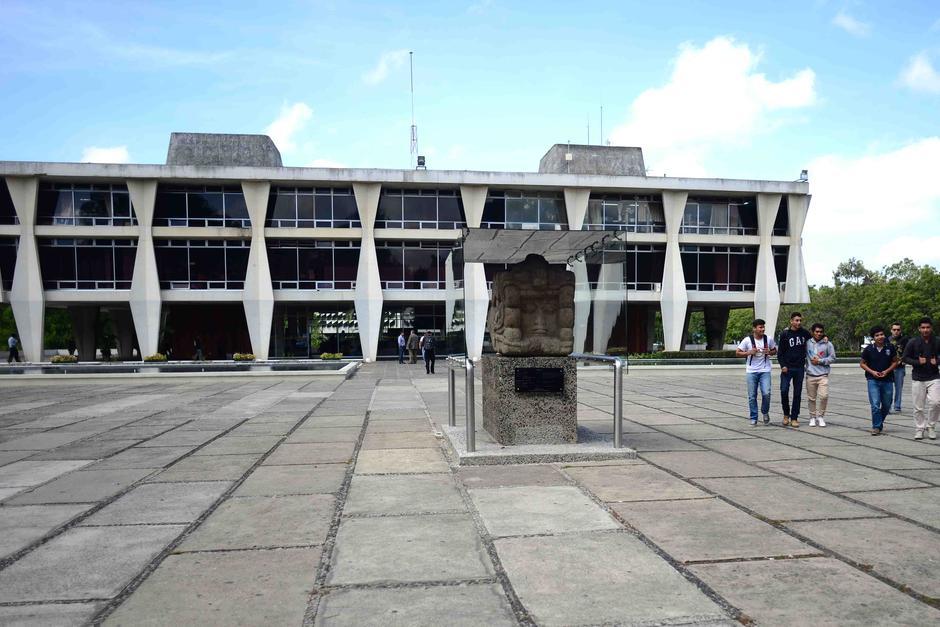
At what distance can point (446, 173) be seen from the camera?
121 feet

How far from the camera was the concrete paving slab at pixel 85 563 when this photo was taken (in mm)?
4023

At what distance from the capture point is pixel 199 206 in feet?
120

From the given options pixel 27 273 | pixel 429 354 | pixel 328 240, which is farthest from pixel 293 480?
pixel 27 273

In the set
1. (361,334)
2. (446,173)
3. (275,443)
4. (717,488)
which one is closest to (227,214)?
(361,334)

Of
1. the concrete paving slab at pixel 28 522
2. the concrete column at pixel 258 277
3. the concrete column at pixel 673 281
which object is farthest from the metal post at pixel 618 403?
the concrete column at pixel 673 281

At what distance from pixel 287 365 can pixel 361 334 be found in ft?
38.5

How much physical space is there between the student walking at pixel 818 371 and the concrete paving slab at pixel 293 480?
24.7 feet

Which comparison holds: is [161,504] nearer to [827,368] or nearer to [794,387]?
[794,387]

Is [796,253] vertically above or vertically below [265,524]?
above

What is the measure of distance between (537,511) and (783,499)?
2.30 meters

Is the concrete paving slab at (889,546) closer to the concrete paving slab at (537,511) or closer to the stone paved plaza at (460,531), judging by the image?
the stone paved plaza at (460,531)

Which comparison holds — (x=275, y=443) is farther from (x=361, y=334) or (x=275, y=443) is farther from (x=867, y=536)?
(x=361, y=334)

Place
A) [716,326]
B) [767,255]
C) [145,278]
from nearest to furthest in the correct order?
1. [145,278]
2. [767,255]
3. [716,326]

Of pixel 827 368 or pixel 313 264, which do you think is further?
pixel 313 264
